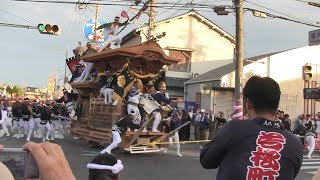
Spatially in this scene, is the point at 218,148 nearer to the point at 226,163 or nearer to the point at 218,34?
the point at 226,163

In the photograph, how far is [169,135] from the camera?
54.7 ft

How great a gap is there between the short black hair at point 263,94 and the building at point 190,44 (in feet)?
105

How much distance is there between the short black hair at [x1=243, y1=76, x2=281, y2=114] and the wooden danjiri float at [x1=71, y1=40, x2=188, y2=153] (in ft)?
40.4

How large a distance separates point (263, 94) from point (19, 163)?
1754 mm

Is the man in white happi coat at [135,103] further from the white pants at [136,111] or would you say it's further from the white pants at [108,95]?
the white pants at [108,95]

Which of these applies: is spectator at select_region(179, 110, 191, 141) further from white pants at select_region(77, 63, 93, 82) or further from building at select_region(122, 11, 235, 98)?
building at select_region(122, 11, 235, 98)

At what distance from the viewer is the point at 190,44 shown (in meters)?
37.3

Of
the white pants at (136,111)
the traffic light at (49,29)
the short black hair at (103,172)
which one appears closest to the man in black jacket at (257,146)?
the short black hair at (103,172)

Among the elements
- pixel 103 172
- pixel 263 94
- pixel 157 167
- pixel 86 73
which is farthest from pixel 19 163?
pixel 86 73

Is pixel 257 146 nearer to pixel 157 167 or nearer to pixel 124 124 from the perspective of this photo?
pixel 157 167

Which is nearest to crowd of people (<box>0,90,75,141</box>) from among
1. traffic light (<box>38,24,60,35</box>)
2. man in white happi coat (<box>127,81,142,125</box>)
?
traffic light (<box>38,24,60,35</box>)

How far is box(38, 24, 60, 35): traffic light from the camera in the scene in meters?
20.0

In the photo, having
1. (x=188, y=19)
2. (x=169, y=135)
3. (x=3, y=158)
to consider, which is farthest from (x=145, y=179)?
(x=188, y=19)

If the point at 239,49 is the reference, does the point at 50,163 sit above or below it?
below
